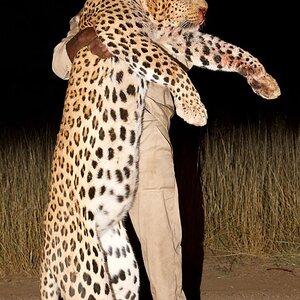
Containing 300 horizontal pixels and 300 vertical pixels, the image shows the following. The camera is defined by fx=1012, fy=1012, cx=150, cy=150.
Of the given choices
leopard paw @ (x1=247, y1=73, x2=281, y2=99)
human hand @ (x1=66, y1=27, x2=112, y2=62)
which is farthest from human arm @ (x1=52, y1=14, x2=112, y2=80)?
leopard paw @ (x1=247, y1=73, x2=281, y2=99)

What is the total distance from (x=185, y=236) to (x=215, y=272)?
575mm

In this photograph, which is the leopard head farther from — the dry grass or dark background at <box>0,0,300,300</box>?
the dry grass

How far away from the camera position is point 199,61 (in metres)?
4.40

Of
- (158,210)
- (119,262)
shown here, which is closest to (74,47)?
(158,210)

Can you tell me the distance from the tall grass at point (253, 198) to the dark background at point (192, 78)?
5.2 inches

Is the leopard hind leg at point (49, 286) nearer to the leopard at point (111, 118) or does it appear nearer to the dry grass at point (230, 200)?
the leopard at point (111, 118)

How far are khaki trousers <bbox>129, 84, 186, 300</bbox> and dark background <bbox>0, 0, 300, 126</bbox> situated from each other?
691 centimetres

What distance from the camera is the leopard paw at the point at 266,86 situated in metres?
4.34

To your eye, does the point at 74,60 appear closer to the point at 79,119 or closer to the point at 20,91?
the point at 79,119

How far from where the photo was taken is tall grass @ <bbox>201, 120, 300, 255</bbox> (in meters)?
6.78

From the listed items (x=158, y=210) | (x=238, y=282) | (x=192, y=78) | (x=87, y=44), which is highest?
(x=192, y=78)

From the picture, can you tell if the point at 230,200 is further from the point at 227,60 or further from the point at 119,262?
the point at 227,60

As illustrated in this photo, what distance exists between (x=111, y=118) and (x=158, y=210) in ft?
1.54

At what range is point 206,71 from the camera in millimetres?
15867
